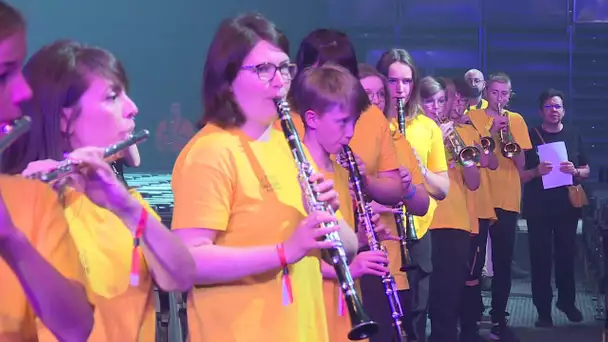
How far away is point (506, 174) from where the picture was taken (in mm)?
6406

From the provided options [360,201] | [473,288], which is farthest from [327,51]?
[473,288]

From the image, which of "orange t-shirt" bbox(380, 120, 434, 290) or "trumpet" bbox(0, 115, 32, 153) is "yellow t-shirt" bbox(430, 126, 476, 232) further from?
"trumpet" bbox(0, 115, 32, 153)

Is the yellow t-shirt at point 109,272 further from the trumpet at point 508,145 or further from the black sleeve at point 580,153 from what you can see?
the black sleeve at point 580,153

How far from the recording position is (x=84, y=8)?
417 inches

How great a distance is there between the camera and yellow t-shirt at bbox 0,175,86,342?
1567mm

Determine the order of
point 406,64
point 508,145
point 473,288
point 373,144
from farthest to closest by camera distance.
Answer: point 508,145 → point 473,288 → point 406,64 → point 373,144

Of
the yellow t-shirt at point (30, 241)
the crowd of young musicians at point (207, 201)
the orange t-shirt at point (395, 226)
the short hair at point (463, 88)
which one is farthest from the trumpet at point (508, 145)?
the yellow t-shirt at point (30, 241)

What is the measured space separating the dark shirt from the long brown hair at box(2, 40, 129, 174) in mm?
5379

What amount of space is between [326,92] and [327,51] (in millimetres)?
435

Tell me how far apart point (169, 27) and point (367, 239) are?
27.2 ft

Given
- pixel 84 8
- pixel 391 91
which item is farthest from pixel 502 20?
pixel 391 91

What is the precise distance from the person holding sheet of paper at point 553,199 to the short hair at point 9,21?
18.6 ft

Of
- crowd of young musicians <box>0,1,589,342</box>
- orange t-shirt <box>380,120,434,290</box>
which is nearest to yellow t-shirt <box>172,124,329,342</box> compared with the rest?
crowd of young musicians <box>0,1,589,342</box>

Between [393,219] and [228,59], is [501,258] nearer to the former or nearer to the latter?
[393,219]
